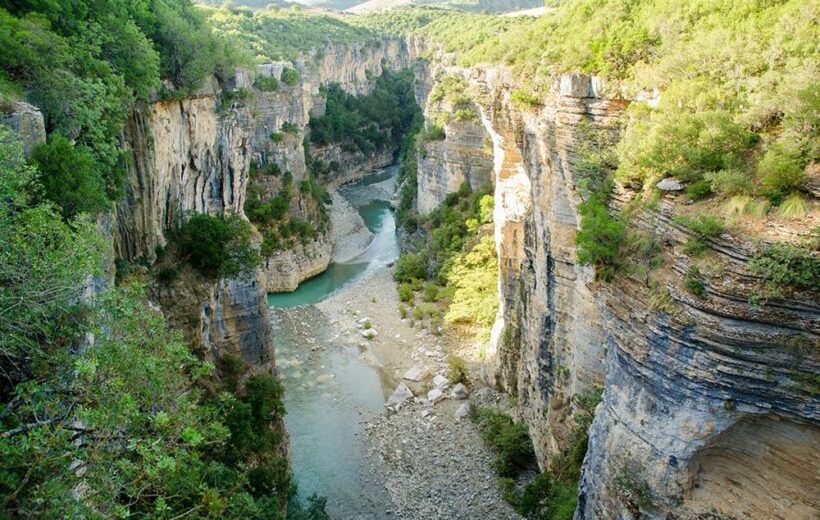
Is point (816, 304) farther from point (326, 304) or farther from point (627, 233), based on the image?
point (326, 304)

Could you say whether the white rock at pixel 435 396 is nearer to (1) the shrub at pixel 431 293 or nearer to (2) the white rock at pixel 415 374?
(2) the white rock at pixel 415 374

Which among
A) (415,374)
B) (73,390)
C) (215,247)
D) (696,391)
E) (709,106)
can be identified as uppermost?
(709,106)

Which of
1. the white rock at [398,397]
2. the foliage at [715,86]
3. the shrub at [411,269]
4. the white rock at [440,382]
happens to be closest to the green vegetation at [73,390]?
the foliage at [715,86]

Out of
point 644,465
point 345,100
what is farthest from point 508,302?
point 345,100

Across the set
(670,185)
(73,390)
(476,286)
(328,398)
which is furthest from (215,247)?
(476,286)

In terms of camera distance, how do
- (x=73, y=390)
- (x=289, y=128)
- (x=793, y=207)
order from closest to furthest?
(x=73, y=390), (x=793, y=207), (x=289, y=128)

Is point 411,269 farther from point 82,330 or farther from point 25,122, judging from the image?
point 82,330
